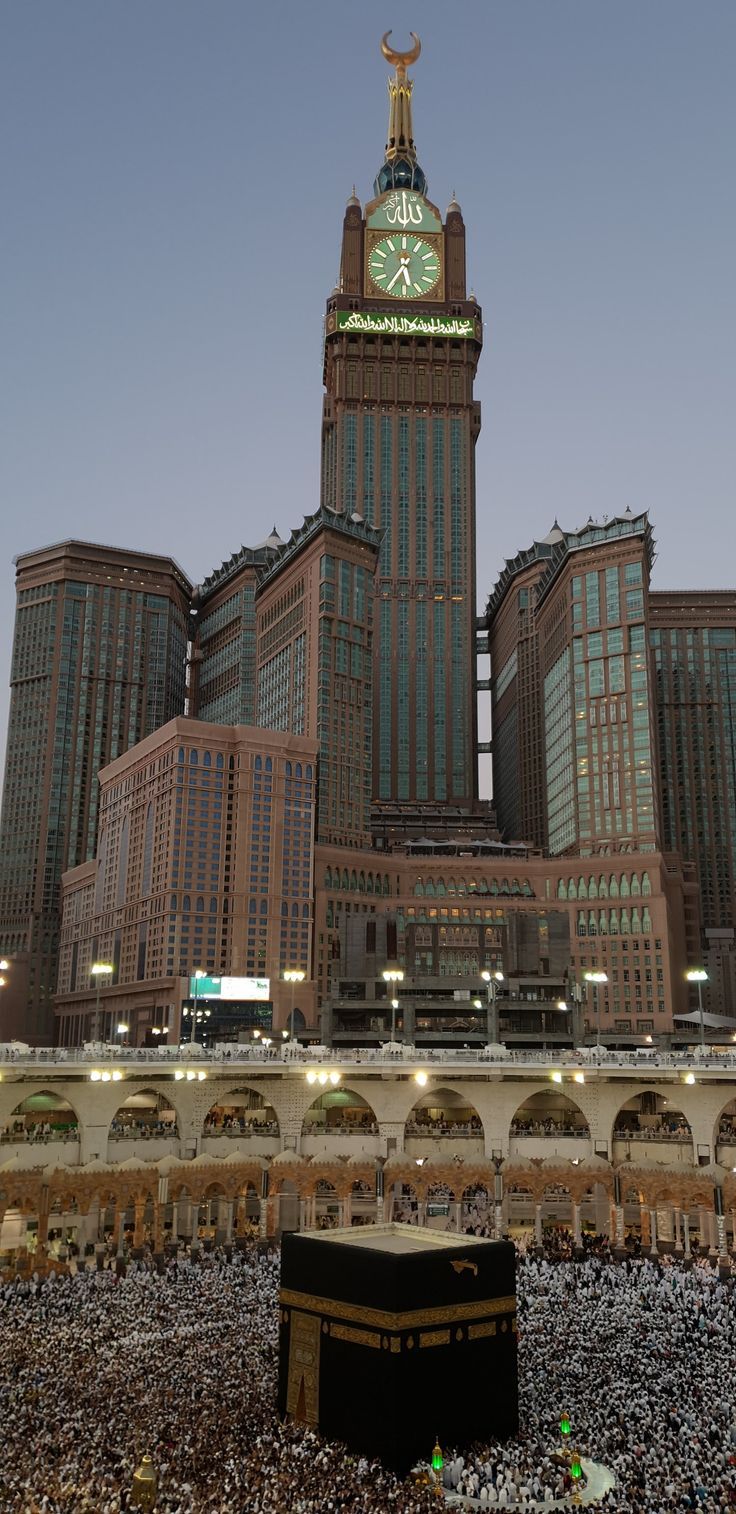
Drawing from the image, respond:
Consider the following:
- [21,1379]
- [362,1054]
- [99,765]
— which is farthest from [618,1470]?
[99,765]

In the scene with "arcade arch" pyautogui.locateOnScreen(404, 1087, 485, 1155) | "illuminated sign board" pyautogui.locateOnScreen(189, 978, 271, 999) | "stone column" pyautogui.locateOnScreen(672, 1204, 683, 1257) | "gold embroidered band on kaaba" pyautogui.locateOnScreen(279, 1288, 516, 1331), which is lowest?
"stone column" pyautogui.locateOnScreen(672, 1204, 683, 1257)

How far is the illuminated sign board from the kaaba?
294ft

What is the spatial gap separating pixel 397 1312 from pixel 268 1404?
5952 millimetres

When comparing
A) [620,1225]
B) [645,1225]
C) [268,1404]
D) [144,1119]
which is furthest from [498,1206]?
[268,1404]

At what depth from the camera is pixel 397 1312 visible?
103 feet

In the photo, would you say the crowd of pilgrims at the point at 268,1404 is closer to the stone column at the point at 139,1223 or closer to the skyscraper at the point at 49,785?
the stone column at the point at 139,1223

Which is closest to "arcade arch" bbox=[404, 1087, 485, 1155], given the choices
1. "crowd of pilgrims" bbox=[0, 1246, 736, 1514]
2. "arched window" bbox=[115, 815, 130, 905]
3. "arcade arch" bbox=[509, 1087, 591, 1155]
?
"arcade arch" bbox=[509, 1087, 591, 1155]

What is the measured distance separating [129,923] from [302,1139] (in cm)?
7784

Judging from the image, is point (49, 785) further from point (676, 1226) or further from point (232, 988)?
point (676, 1226)

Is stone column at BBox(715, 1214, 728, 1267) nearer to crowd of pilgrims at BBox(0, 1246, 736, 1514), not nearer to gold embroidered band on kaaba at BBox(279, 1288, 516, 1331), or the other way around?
crowd of pilgrims at BBox(0, 1246, 736, 1514)

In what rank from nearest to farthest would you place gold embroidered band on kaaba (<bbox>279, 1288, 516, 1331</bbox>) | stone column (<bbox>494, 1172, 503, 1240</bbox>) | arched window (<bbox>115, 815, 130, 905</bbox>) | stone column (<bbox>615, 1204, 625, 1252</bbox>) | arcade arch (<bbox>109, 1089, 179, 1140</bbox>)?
gold embroidered band on kaaba (<bbox>279, 1288, 516, 1331</bbox>), stone column (<bbox>615, 1204, 625, 1252</bbox>), stone column (<bbox>494, 1172, 503, 1240</bbox>), arcade arch (<bbox>109, 1089, 179, 1140</bbox>), arched window (<bbox>115, 815, 130, 905</bbox>)

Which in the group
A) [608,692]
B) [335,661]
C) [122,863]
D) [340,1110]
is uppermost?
[335,661]

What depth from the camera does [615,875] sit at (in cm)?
15138

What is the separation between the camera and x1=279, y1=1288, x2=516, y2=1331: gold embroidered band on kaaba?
31630 mm
